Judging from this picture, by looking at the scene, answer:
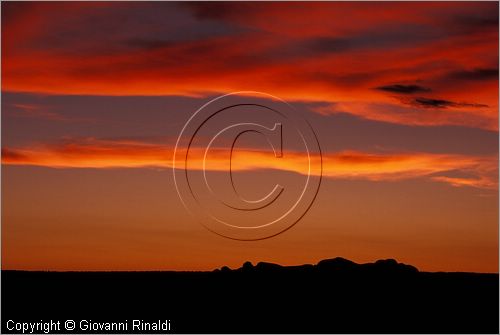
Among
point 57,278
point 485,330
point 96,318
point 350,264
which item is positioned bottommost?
point 485,330

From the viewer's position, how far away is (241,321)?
56.7 m

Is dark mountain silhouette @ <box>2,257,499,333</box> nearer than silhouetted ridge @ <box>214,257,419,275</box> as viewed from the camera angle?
Yes

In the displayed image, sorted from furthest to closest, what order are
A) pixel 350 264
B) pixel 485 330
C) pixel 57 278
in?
pixel 57 278
pixel 350 264
pixel 485 330

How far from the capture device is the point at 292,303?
6106 cm

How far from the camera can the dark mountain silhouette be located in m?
56.3

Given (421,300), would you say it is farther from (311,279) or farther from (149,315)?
(149,315)

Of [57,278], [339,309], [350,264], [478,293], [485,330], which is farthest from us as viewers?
[57,278]

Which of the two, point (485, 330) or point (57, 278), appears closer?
point (485, 330)

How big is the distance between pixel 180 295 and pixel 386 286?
1481 cm

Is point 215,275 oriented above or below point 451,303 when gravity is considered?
above

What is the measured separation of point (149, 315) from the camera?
57969 millimetres

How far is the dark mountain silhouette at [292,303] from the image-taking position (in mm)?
56281

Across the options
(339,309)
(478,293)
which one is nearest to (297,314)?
(339,309)

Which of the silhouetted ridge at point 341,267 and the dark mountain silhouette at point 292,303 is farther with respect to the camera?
the silhouetted ridge at point 341,267
